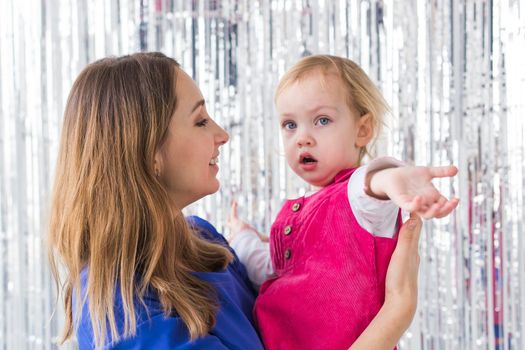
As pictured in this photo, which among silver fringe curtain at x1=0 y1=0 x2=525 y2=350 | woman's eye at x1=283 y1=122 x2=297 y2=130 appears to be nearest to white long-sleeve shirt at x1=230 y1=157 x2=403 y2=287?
woman's eye at x1=283 y1=122 x2=297 y2=130

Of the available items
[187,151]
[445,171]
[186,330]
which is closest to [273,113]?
[187,151]

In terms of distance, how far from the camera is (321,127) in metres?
1.28

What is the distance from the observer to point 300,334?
1.22 meters

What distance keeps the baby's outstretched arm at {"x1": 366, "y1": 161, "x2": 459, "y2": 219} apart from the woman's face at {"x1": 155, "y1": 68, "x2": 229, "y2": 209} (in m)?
0.33

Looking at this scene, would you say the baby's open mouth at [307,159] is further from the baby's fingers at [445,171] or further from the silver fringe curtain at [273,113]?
the silver fringe curtain at [273,113]

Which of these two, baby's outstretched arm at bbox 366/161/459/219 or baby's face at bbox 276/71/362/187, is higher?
baby's face at bbox 276/71/362/187

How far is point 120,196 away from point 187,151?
0.14 m

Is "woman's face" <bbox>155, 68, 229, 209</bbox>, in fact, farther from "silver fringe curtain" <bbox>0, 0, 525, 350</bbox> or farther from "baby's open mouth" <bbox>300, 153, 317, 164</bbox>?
"silver fringe curtain" <bbox>0, 0, 525, 350</bbox>

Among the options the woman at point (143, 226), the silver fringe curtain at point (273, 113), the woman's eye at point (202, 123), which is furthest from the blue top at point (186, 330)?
the silver fringe curtain at point (273, 113)

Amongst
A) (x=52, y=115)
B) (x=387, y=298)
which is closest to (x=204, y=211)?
(x=52, y=115)

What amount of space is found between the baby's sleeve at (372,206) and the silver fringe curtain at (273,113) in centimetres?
68

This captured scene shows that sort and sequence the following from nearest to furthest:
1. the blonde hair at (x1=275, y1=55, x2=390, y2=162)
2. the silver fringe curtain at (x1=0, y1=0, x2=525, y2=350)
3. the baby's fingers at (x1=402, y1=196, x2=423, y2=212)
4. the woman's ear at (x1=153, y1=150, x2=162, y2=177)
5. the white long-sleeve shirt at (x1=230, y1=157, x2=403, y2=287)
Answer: the baby's fingers at (x1=402, y1=196, x2=423, y2=212)
the white long-sleeve shirt at (x1=230, y1=157, x2=403, y2=287)
the woman's ear at (x1=153, y1=150, x2=162, y2=177)
the blonde hair at (x1=275, y1=55, x2=390, y2=162)
the silver fringe curtain at (x1=0, y1=0, x2=525, y2=350)

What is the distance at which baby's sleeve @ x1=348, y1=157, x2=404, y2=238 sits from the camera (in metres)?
1.03

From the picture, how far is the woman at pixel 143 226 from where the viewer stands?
1.09 m
